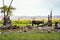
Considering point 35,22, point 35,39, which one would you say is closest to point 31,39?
point 35,39

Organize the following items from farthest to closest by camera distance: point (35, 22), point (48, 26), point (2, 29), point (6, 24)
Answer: point (35, 22) < point (48, 26) < point (6, 24) < point (2, 29)

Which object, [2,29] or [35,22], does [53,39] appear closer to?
[2,29]

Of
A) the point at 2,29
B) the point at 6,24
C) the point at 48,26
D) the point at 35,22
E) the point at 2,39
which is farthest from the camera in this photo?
the point at 35,22

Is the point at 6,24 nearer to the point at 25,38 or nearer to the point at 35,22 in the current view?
the point at 35,22

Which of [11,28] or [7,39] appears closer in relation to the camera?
[7,39]

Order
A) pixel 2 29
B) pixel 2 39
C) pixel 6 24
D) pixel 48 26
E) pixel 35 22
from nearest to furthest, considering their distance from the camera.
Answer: pixel 2 39, pixel 2 29, pixel 6 24, pixel 48 26, pixel 35 22

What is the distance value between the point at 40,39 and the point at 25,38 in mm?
1092

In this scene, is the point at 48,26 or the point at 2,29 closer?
the point at 2,29

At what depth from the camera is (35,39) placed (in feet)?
60.5

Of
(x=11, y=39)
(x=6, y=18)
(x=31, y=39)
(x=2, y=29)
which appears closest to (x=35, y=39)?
(x=31, y=39)

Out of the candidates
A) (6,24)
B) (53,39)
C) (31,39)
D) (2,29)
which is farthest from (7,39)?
(6,24)

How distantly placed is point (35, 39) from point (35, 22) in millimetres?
12871

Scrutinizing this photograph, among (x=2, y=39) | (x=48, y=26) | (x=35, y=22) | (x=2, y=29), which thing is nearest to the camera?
(x=2, y=39)

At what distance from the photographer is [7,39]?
1795cm
